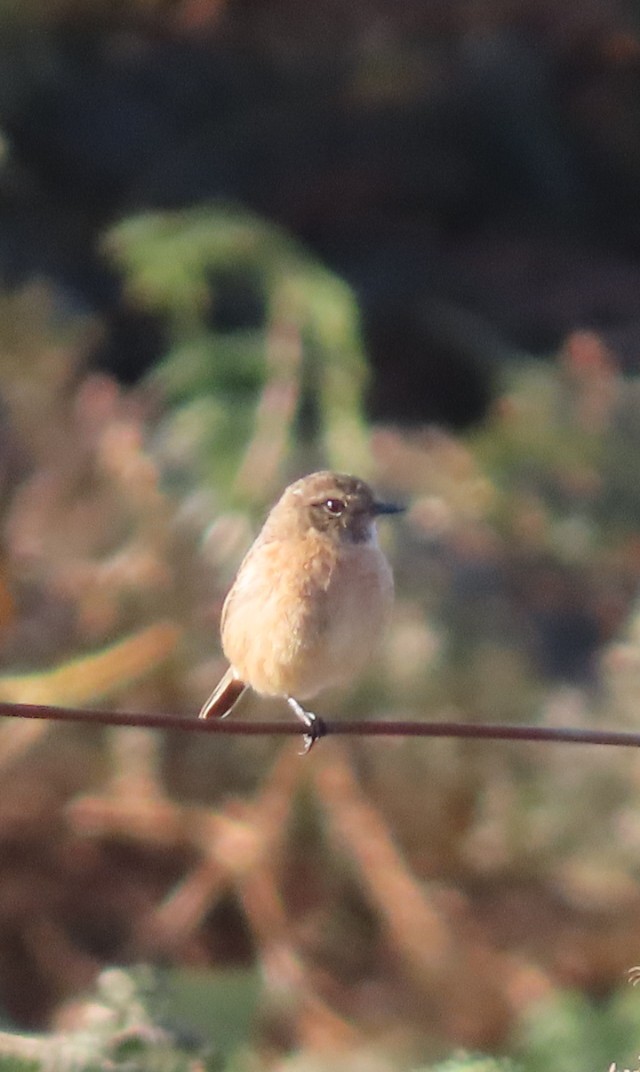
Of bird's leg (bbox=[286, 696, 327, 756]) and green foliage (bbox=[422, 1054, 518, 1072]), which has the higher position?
bird's leg (bbox=[286, 696, 327, 756])

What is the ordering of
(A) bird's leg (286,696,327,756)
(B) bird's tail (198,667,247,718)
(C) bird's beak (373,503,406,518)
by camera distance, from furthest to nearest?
1. (B) bird's tail (198,667,247,718)
2. (C) bird's beak (373,503,406,518)
3. (A) bird's leg (286,696,327,756)

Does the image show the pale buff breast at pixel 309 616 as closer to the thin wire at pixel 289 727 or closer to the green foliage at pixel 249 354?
the thin wire at pixel 289 727

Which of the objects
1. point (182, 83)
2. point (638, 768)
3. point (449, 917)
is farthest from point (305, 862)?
point (182, 83)

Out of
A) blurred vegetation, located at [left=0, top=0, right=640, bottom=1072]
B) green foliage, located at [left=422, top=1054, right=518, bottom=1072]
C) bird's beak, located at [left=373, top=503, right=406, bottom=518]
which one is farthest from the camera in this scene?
blurred vegetation, located at [left=0, top=0, right=640, bottom=1072]

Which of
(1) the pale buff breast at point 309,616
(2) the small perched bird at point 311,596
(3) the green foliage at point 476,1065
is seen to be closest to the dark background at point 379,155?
(2) the small perched bird at point 311,596

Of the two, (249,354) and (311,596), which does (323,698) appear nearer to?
(249,354)

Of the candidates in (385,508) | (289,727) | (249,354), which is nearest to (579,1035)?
(385,508)

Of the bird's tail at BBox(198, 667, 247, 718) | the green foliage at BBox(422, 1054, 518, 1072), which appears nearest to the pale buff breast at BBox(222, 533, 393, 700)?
the bird's tail at BBox(198, 667, 247, 718)

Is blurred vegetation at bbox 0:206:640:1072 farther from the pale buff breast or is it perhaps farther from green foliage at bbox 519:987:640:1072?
the pale buff breast
